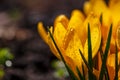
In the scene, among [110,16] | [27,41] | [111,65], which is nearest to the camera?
[111,65]

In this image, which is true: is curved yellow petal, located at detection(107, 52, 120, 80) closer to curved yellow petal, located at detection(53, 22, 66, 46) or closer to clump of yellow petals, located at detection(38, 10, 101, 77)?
clump of yellow petals, located at detection(38, 10, 101, 77)

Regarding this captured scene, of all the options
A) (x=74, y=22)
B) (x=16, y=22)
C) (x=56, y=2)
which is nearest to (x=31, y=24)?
(x=16, y=22)

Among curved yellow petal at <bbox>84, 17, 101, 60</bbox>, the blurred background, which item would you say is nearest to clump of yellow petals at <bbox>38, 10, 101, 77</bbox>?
curved yellow petal at <bbox>84, 17, 101, 60</bbox>

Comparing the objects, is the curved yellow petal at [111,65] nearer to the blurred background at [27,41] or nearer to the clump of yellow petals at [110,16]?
the clump of yellow petals at [110,16]

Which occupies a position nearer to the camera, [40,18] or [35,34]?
[35,34]

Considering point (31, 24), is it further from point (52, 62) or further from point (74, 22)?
point (74, 22)

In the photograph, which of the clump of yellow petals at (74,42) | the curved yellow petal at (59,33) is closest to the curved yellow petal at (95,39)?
the clump of yellow petals at (74,42)

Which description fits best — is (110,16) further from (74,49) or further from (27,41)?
(27,41)

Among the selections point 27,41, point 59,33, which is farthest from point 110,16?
point 27,41
